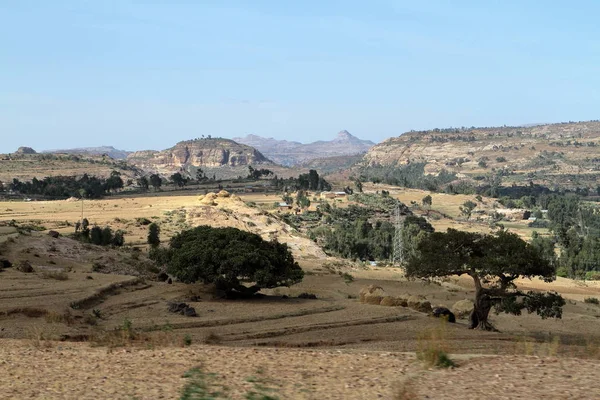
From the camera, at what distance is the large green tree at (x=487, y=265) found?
1024 inches

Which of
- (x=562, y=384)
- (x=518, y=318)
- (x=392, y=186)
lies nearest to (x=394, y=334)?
(x=562, y=384)

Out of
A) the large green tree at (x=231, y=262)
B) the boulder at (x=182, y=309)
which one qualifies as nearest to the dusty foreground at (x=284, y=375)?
the boulder at (x=182, y=309)

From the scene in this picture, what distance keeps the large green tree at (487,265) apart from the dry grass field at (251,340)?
1.20 meters

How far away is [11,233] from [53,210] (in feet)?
132

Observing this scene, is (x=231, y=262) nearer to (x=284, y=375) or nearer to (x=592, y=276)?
(x=284, y=375)

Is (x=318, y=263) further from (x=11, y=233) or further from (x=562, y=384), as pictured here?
(x=562, y=384)

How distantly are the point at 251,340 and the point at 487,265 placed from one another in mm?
10235

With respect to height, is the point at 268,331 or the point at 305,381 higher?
the point at 305,381

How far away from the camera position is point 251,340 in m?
21.0

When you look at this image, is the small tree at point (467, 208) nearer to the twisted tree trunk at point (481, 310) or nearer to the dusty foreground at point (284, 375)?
the twisted tree trunk at point (481, 310)

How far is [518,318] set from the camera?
36.2 meters

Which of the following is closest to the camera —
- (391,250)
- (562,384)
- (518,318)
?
(562,384)

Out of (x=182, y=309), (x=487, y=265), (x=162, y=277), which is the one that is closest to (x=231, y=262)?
(x=182, y=309)

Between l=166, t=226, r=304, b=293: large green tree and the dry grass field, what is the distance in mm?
1121
